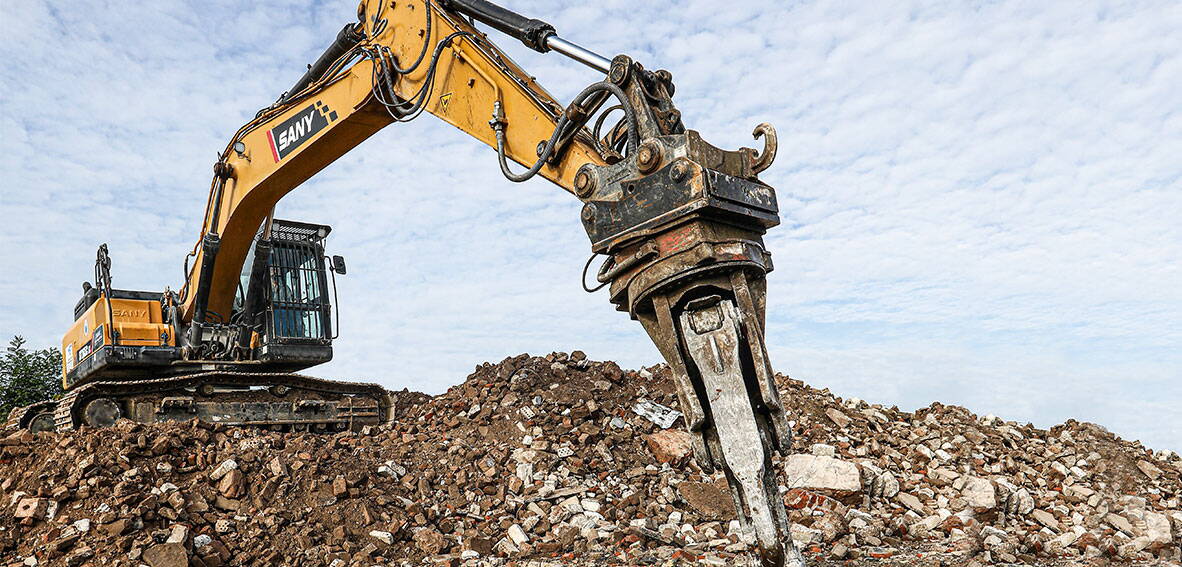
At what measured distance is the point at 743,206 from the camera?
414cm

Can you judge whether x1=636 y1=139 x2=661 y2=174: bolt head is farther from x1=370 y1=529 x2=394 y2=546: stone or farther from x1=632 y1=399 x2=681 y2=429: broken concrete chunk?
x1=632 y1=399 x2=681 y2=429: broken concrete chunk

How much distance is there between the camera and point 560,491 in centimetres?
705

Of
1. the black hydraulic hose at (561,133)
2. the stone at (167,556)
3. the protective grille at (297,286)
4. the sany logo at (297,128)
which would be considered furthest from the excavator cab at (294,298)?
the black hydraulic hose at (561,133)

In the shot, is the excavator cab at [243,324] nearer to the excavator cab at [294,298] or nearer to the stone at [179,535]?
the excavator cab at [294,298]

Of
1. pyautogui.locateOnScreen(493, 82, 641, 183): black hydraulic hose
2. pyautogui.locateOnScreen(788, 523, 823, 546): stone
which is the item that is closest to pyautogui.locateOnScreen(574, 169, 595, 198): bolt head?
pyautogui.locateOnScreen(493, 82, 641, 183): black hydraulic hose

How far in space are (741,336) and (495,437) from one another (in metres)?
4.76

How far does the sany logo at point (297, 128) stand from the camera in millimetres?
7891

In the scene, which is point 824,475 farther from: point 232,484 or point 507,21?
point 232,484

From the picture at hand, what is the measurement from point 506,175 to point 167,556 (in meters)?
3.66

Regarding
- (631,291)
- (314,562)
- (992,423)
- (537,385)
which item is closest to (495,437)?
(537,385)

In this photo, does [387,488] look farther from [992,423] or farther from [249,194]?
[992,423]

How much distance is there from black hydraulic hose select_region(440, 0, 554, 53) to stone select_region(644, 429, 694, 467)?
3.71 m

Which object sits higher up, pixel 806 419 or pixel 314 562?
pixel 806 419

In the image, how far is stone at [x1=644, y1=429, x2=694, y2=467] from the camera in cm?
768
